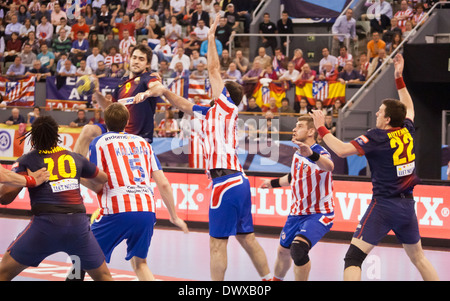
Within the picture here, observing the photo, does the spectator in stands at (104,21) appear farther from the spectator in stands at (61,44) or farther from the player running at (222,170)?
the player running at (222,170)

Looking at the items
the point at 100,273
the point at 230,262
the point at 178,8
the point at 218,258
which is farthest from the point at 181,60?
the point at 100,273

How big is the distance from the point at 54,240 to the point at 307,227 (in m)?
2.88

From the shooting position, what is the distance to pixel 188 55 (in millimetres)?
20031

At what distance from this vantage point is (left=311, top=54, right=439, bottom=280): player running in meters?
6.84

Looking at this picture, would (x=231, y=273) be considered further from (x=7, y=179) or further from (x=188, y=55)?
(x=188, y=55)

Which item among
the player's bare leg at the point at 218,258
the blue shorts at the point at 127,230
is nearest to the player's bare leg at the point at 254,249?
the player's bare leg at the point at 218,258

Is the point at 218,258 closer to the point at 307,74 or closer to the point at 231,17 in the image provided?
the point at 307,74

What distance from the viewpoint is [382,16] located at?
62.0 ft

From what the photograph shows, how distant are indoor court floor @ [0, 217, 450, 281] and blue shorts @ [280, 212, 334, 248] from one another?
4.58ft

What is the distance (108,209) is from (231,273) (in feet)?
10.5

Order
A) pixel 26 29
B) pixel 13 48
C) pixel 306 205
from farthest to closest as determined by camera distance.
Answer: pixel 26 29, pixel 13 48, pixel 306 205

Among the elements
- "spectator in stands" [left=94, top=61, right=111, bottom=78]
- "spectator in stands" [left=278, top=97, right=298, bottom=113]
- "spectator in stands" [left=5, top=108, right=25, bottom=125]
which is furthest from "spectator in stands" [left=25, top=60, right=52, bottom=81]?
"spectator in stands" [left=278, top=97, right=298, bottom=113]

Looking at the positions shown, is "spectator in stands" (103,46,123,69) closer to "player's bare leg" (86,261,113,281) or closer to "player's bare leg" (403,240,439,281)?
"player's bare leg" (403,240,439,281)
